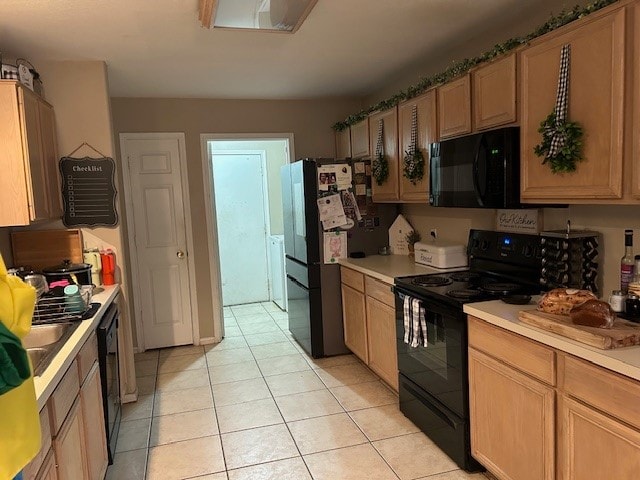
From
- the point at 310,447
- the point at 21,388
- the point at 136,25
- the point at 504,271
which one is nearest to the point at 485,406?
the point at 504,271

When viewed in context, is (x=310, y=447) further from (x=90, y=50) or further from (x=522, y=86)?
(x=90, y=50)

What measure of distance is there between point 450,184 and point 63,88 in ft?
8.31

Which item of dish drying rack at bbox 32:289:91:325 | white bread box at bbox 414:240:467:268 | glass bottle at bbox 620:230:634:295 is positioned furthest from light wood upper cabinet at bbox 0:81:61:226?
glass bottle at bbox 620:230:634:295

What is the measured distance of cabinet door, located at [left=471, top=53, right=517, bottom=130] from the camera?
90.0 inches

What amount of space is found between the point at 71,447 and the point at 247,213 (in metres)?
4.57

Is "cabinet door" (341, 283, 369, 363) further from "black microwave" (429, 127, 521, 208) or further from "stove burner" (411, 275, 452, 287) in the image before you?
"black microwave" (429, 127, 521, 208)

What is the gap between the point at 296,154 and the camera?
473cm

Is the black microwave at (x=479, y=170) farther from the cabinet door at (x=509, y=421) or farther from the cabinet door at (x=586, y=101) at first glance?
the cabinet door at (x=509, y=421)

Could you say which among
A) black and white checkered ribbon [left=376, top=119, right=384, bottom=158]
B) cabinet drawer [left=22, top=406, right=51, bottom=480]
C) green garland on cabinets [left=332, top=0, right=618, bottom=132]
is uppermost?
green garland on cabinets [left=332, top=0, right=618, bottom=132]

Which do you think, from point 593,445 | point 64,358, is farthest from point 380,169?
point 64,358

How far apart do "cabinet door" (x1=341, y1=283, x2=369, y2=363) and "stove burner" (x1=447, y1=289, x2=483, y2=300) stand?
3.86 ft

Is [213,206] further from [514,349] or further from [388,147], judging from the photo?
[514,349]

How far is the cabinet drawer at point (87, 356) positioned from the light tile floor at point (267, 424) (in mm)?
680

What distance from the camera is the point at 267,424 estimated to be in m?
3.01
